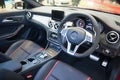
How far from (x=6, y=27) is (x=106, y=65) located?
4.71ft

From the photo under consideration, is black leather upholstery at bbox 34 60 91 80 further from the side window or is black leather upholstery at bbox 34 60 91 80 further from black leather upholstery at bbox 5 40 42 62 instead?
the side window

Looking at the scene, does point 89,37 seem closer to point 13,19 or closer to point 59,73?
point 59,73

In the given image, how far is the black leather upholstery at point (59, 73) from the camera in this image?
1.88 m

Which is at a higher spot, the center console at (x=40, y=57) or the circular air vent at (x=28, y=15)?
the circular air vent at (x=28, y=15)

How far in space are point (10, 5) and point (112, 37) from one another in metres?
1.73

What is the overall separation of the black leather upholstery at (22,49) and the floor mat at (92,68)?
0.56 meters

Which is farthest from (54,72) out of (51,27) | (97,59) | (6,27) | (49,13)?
(6,27)

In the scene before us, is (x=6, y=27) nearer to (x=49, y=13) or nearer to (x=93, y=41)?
(x=49, y=13)

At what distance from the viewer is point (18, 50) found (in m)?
2.57

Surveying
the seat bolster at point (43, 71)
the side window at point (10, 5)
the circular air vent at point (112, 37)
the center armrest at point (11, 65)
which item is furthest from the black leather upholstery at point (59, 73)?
the side window at point (10, 5)

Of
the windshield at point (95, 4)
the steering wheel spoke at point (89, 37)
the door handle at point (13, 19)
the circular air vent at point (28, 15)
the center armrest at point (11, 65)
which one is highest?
the windshield at point (95, 4)

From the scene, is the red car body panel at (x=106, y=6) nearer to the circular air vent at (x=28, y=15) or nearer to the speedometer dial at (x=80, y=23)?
the speedometer dial at (x=80, y=23)

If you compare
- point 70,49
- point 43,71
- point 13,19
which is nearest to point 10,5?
point 13,19

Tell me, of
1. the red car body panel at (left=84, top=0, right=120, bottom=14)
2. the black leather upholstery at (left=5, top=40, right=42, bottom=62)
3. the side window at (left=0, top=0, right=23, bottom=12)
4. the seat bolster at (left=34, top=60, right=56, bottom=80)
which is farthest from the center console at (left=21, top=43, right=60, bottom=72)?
the side window at (left=0, top=0, right=23, bottom=12)
